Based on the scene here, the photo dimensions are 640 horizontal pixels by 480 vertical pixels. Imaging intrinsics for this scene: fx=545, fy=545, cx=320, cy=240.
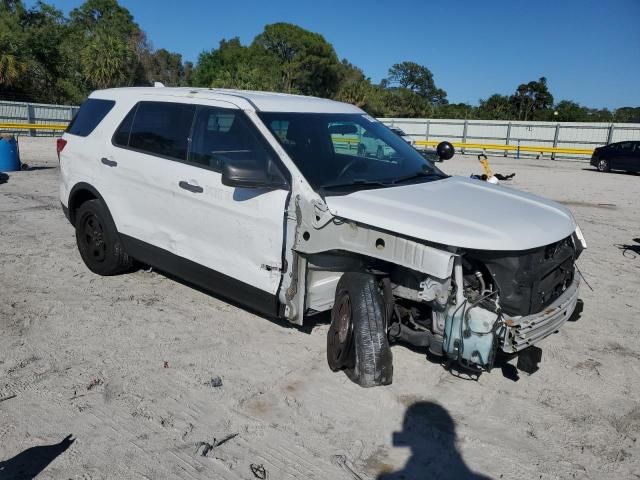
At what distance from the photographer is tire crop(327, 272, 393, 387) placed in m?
3.60

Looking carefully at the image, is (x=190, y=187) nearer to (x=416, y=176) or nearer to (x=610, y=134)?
(x=416, y=176)

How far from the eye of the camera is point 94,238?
5.61 m

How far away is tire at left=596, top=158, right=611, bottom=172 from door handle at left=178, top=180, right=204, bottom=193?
879 inches

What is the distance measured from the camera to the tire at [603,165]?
22516 mm

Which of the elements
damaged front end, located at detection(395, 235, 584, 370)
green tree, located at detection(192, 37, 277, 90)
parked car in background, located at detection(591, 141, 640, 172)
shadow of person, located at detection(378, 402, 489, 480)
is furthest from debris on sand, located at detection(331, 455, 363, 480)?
green tree, located at detection(192, 37, 277, 90)

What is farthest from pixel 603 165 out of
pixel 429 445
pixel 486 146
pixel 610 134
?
pixel 429 445

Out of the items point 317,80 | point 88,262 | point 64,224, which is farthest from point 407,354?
point 317,80

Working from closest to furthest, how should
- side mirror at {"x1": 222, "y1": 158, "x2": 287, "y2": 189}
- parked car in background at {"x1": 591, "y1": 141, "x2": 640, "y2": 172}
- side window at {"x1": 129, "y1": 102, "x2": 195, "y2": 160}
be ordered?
side mirror at {"x1": 222, "y1": 158, "x2": 287, "y2": 189} < side window at {"x1": 129, "y1": 102, "x2": 195, "y2": 160} < parked car in background at {"x1": 591, "y1": 141, "x2": 640, "y2": 172}

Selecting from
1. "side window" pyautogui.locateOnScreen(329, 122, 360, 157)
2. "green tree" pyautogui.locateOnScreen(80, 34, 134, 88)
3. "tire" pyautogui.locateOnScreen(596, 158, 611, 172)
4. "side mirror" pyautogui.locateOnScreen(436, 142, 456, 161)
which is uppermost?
"green tree" pyautogui.locateOnScreen(80, 34, 134, 88)

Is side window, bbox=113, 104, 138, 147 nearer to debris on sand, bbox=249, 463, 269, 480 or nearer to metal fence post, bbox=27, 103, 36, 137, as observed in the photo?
debris on sand, bbox=249, 463, 269, 480

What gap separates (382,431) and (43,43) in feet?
151

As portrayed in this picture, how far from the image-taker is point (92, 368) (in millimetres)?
3881

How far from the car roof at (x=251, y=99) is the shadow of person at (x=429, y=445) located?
8.43 feet

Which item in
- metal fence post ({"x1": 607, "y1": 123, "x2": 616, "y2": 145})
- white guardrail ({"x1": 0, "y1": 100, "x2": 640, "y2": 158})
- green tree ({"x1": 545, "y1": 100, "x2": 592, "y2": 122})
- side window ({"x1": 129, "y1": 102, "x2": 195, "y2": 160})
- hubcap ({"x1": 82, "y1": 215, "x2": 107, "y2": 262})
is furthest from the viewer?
green tree ({"x1": 545, "y1": 100, "x2": 592, "y2": 122})
